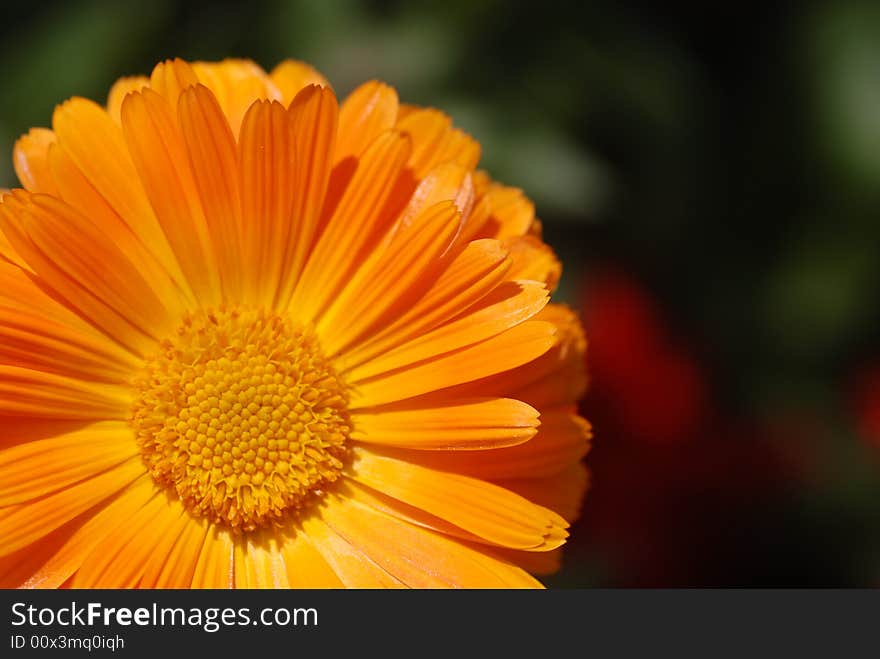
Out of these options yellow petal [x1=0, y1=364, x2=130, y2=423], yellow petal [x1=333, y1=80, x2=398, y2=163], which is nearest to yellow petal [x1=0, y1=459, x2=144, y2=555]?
yellow petal [x1=0, y1=364, x2=130, y2=423]

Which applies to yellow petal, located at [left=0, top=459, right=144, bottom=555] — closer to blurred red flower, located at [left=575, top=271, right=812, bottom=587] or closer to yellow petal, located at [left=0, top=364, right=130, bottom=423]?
yellow petal, located at [left=0, top=364, right=130, bottom=423]

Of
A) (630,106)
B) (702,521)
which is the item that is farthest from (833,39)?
(702,521)

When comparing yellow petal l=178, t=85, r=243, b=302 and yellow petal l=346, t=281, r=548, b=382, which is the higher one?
yellow petal l=178, t=85, r=243, b=302

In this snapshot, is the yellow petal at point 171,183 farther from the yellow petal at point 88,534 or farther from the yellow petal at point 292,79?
the yellow petal at point 88,534

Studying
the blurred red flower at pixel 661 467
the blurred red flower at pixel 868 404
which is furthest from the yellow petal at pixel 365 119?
the blurred red flower at pixel 868 404

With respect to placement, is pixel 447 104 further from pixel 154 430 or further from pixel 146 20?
pixel 154 430

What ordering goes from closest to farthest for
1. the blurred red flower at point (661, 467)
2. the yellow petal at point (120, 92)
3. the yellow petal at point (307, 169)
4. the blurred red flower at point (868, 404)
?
1. the yellow petal at point (307, 169)
2. the yellow petal at point (120, 92)
3. the blurred red flower at point (661, 467)
4. the blurred red flower at point (868, 404)
